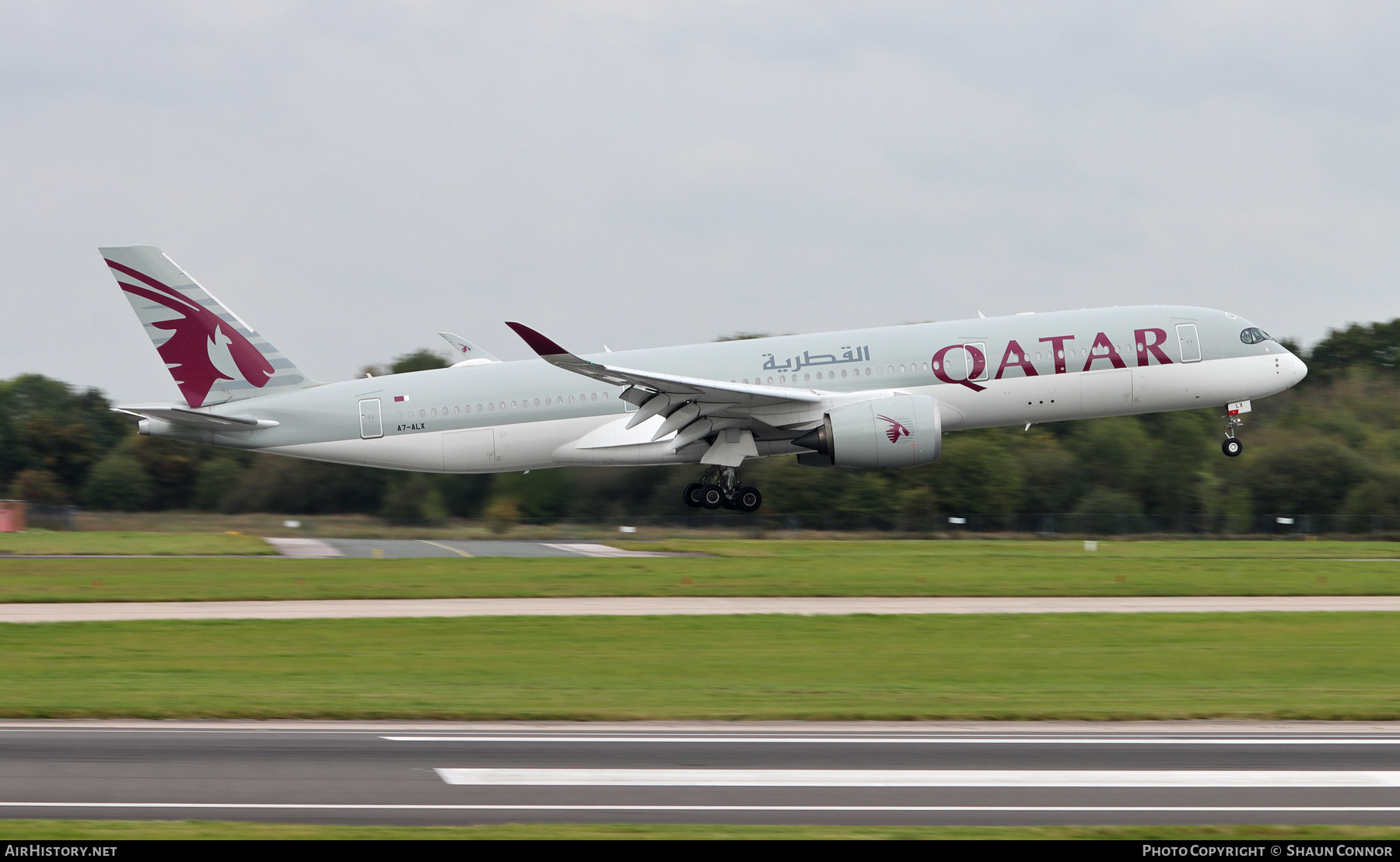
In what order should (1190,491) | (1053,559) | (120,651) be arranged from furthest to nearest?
1. (1190,491)
2. (1053,559)
3. (120,651)

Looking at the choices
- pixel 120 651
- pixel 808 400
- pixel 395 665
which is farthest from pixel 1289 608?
pixel 120 651

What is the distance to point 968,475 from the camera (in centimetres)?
5581

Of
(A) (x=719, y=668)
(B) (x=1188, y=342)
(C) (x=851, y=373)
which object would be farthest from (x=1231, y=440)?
(A) (x=719, y=668)

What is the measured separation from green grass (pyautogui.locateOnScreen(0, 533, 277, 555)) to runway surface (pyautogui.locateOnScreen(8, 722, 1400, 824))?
22549 millimetres

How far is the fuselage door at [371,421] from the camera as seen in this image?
34.4 metres

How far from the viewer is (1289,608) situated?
79.4 ft

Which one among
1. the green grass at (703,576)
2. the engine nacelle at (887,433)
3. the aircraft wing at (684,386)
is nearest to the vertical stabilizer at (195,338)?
the green grass at (703,576)

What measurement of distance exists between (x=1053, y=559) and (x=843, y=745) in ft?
67.4

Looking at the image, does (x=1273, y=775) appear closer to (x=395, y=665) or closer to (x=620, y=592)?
(x=395, y=665)

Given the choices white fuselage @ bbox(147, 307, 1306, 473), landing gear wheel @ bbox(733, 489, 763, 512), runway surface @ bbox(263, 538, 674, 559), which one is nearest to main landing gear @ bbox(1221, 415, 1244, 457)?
white fuselage @ bbox(147, 307, 1306, 473)

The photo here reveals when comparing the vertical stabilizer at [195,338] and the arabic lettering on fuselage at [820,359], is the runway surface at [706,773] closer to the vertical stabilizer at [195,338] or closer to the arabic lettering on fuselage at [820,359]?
the arabic lettering on fuselage at [820,359]

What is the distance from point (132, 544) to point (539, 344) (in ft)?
49.2

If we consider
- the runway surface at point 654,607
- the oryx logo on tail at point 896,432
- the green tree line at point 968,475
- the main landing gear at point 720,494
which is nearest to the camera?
the runway surface at point 654,607

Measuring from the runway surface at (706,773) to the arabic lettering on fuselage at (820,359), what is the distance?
2007 cm
